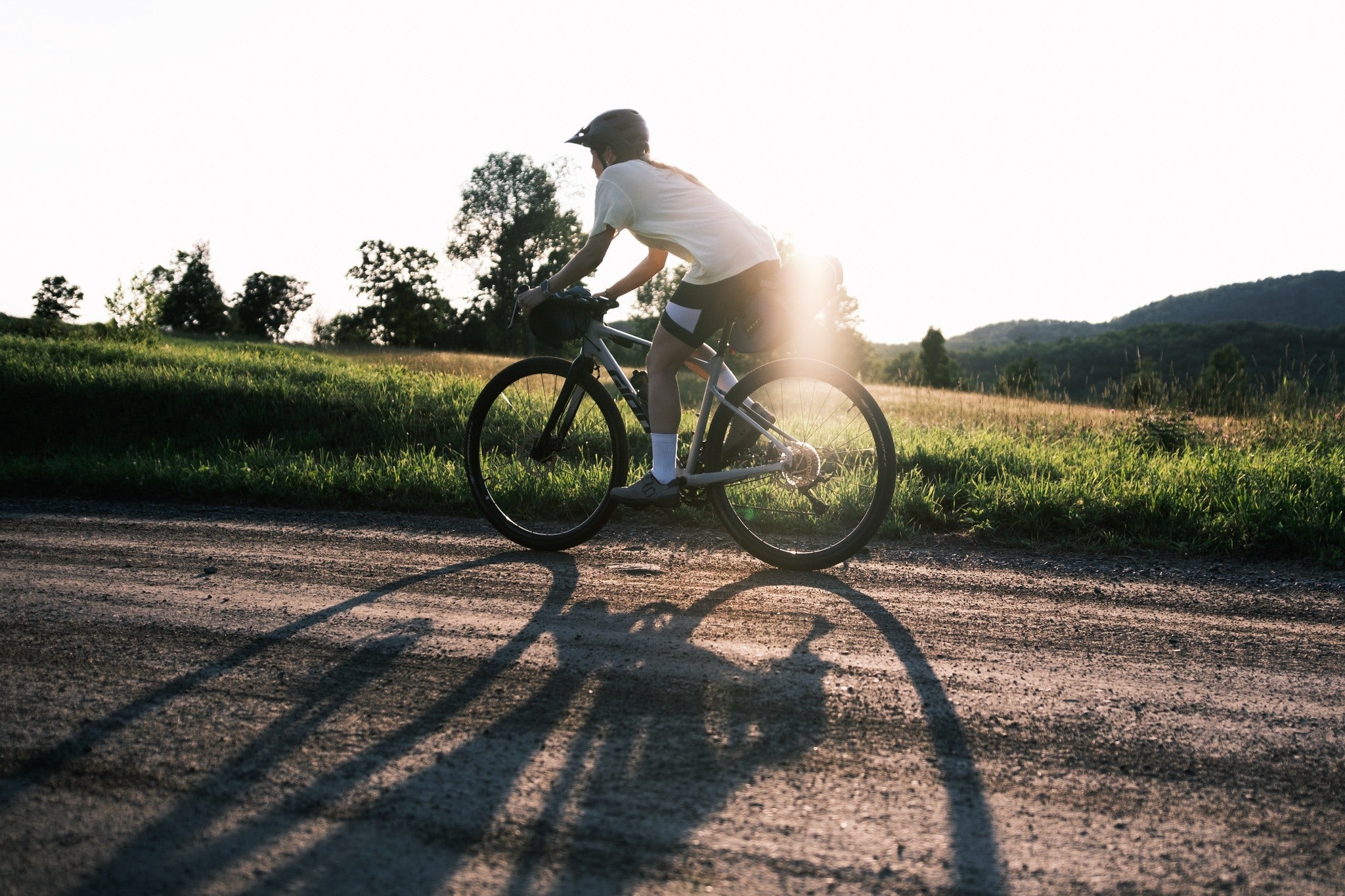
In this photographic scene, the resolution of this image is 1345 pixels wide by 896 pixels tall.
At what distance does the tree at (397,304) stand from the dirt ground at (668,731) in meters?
67.1

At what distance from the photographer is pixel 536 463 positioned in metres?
5.45

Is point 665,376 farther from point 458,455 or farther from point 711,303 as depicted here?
point 458,455

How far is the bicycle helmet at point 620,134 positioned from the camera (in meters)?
4.55

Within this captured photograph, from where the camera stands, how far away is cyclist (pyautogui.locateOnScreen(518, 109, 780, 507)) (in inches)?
171

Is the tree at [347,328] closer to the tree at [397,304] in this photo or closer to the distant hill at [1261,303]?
the tree at [397,304]

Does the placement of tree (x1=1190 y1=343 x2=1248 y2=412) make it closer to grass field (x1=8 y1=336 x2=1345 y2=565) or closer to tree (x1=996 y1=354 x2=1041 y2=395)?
grass field (x1=8 y1=336 x2=1345 y2=565)

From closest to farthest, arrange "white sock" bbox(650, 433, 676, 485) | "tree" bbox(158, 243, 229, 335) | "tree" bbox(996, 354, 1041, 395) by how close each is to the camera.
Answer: "white sock" bbox(650, 433, 676, 485), "tree" bbox(996, 354, 1041, 395), "tree" bbox(158, 243, 229, 335)

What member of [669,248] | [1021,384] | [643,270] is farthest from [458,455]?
[1021,384]

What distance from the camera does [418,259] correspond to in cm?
7394

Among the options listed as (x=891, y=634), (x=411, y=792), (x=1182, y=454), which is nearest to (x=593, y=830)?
(x=411, y=792)

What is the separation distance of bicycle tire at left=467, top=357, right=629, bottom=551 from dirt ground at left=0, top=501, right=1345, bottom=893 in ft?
2.52

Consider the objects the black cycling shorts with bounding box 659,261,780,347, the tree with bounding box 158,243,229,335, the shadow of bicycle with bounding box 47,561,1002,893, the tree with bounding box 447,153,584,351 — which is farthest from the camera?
the tree with bounding box 158,243,229,335

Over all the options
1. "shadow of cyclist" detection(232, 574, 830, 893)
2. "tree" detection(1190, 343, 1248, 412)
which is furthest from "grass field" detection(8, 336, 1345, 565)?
"shadow of cyclist" detection(232, 574, 830, 893)

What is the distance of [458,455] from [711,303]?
4011 millimetres
